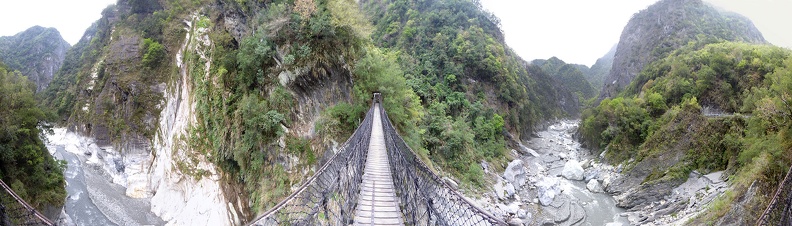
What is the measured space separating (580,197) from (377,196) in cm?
1160

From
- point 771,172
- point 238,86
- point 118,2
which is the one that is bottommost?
point 771,172

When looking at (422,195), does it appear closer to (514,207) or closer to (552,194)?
(514,207)

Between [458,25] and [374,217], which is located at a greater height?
[458,25]

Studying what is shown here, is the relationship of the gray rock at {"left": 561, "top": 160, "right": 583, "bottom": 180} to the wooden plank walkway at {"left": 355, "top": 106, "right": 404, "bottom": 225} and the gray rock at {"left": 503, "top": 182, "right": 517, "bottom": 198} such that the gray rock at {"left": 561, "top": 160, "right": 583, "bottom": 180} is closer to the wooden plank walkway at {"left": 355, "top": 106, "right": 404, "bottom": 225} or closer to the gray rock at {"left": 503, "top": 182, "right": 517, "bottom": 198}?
the gray rock at {"left": 503, "top": 182, "right": 517, "bottom": 198}

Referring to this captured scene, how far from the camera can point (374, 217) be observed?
13.9 feet

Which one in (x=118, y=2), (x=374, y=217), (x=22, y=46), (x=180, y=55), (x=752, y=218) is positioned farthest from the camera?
(x=22, y=46)

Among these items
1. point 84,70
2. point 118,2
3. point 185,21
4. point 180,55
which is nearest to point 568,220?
point 180,55

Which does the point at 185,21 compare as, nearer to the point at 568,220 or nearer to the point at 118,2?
the point at 118,2

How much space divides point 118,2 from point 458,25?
91.7 ft

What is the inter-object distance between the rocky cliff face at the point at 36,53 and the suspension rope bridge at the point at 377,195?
40707 mm

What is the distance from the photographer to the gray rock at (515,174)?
14466mm

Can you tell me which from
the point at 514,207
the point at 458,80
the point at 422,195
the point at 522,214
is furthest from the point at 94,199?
the point at 458,80

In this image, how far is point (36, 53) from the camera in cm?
3953

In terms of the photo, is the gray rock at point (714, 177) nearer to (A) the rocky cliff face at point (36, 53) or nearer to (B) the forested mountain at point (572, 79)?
(B) the forested mountain at point (572, 79)
